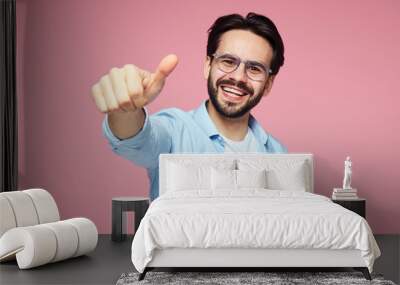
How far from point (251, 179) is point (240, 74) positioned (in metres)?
1.15

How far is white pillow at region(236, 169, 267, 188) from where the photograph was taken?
20.9 ft

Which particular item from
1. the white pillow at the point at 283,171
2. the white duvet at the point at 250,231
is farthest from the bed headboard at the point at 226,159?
the white duvet at the point at 250,231

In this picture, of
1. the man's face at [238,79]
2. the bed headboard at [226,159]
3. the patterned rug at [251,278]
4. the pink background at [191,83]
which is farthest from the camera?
the pink background at [191,83]

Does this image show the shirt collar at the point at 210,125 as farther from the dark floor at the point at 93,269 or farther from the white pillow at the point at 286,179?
the dark floor at the point at 93,269

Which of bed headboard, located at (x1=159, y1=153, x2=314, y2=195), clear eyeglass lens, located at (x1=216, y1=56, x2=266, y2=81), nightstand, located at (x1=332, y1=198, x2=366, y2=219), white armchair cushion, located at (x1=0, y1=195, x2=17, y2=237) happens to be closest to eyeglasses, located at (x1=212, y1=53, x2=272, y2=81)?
clear eyeglass lens, located at (x1=216, y1=56, x2=266, y2=81)

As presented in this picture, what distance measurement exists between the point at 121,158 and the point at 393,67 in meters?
2.96

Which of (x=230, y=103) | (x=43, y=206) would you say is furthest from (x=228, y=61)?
(x=43, y=206)

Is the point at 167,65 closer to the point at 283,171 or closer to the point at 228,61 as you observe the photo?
the point at 228,61

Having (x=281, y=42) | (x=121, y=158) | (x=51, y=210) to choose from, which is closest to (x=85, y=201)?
(x=121, y=158)

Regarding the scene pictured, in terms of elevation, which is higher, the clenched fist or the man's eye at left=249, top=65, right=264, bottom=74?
the man's eye at left=249, top=65, right=264, bottom=74

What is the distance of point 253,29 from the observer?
7043 millimetres

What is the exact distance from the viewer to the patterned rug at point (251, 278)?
4801 millimetres

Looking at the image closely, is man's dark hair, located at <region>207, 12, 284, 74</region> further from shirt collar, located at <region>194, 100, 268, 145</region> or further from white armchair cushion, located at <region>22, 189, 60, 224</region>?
white armchair cushion, located at <region>22, 189, 60, 224</region>

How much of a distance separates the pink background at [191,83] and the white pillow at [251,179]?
0.83 metres
